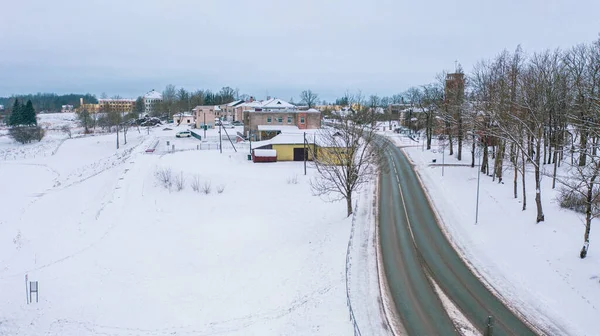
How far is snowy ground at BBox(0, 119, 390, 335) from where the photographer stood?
18578mm

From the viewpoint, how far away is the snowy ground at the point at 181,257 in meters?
18.6

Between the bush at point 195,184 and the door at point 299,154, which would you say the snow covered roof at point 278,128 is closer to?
the door at point 299,154

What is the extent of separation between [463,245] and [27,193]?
4269 cm

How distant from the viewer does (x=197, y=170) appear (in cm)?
4319

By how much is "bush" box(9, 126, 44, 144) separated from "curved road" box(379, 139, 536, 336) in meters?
82.8

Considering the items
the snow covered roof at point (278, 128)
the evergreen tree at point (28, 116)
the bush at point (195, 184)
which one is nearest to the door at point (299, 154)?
the bush at point (195, 184)

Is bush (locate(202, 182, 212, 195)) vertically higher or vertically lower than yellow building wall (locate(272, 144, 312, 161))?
lower

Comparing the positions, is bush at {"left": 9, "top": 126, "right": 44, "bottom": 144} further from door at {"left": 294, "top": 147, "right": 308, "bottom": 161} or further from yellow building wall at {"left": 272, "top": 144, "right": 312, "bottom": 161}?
door at {"left": 294, "top": 147, "right": 308, "bottom": 161}

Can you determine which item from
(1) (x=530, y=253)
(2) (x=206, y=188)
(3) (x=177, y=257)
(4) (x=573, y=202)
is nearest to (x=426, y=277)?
(1) (x=530, y=253)

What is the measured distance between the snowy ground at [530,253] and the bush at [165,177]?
23393mm

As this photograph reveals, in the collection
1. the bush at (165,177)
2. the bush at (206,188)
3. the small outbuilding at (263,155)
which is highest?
the small outbuilding at (263,155)

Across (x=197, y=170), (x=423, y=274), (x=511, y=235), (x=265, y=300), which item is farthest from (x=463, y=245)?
(x=197, y=170)

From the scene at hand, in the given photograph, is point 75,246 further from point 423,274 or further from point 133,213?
point 423,274

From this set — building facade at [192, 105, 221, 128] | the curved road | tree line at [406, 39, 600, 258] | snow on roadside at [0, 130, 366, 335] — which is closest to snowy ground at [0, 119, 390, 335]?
snow on roadside at [0, 130, 366, 335]
